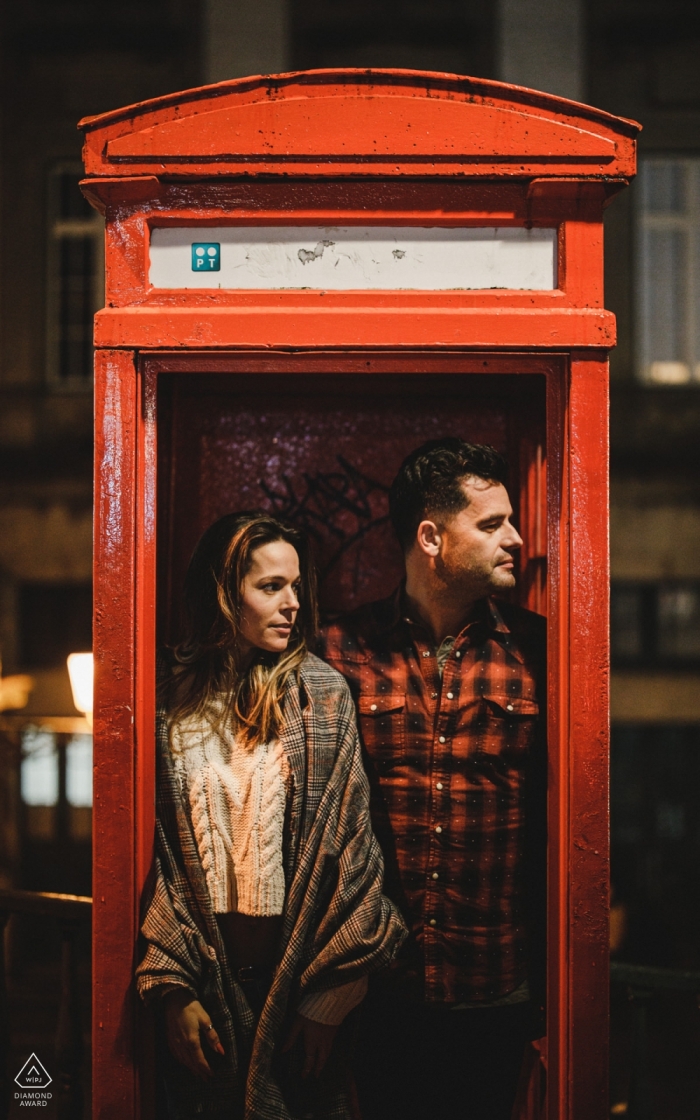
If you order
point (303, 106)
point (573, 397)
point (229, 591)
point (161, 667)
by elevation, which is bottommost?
point (161, 667)

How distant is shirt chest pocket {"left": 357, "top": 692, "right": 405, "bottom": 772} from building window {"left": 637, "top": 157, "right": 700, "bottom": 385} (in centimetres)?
780

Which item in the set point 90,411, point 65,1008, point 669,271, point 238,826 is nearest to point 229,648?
point 238,826

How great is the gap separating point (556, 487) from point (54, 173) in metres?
8.82

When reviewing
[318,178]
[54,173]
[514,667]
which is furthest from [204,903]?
[54,173]

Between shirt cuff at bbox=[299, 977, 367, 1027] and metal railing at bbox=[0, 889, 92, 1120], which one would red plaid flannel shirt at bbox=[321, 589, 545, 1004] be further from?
metal railing at bbox=[0, 889, 92, 1120]

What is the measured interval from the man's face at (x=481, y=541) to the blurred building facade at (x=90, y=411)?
23.7ft

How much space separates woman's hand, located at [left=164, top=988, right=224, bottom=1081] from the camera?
1833 millimetres

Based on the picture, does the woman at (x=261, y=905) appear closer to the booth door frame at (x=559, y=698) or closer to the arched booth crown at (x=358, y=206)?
the booth door frame at (x=559, y=698)

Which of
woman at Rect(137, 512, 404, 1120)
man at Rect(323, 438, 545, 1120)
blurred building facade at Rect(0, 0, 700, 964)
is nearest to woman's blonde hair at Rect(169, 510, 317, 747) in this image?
woman at Rect(137, 512, 404, 1120)

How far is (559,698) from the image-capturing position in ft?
6.04

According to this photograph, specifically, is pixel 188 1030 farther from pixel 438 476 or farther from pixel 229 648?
pixel 438 476

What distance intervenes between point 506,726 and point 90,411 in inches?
317

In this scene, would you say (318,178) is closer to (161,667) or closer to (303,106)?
(303,106)

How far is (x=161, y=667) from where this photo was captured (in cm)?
204
